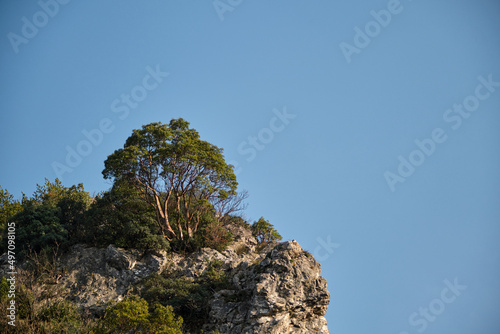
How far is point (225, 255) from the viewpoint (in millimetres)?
25969

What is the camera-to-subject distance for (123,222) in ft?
85.2

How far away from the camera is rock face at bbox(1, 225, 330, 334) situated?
19.6 metres

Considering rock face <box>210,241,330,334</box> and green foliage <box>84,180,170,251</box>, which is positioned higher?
green foliage <box>84,180,170,251</box>

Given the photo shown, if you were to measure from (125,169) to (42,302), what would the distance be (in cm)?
848

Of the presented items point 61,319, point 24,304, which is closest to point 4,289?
point 24,304

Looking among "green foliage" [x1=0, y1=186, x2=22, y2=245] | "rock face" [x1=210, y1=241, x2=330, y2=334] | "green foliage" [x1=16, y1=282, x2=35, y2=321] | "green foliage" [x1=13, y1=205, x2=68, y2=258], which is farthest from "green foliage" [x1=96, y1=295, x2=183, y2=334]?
"green foliage" [x1=0, y1=186, x2=22, y2=245]

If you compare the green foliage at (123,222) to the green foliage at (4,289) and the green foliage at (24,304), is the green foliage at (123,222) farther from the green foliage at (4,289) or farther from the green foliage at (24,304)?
the green foliage at (4,289)

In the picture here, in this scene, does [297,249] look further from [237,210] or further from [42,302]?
[42,302]

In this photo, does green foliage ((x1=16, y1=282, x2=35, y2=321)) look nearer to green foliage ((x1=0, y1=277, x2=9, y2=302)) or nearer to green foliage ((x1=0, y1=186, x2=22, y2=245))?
green foliage ((x1=0, y1=277, x2=9, y2=302))

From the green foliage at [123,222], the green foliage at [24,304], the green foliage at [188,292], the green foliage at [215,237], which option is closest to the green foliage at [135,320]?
the green foliage at [188,292]

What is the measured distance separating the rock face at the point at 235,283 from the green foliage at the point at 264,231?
7.03 metres

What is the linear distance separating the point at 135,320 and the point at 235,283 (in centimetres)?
624

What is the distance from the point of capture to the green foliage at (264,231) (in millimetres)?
32688

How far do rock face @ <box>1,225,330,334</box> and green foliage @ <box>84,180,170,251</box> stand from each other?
28.3 inches
